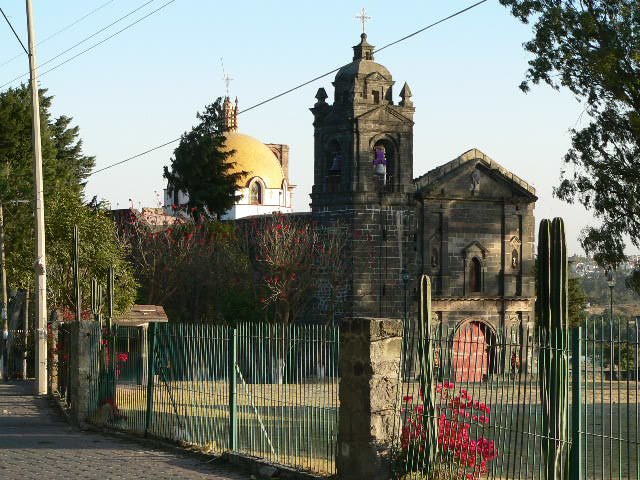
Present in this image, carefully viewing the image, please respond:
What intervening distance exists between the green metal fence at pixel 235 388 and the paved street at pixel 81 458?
44 cm

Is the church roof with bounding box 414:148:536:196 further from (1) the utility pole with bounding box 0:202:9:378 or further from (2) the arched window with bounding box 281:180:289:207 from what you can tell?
(2) the arched window with bounding box 281:180:289:207

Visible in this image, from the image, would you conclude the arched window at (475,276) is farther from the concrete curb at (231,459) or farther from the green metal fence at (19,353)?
the concrete curb at (231,459)

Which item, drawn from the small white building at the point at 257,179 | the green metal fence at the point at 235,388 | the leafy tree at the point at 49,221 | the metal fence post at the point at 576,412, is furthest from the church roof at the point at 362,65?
the metal fence post at the point at 576,412

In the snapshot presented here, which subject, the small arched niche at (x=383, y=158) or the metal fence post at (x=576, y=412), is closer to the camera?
the metal fence post at (x=576, y=412)

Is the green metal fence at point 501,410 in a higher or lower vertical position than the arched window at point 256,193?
lower

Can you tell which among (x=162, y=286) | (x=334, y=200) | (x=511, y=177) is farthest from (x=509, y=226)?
(x=162, y=286)

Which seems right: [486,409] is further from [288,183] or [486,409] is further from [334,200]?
[288,183]

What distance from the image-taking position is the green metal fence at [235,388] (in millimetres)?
13297

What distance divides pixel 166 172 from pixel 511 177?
18.0 m

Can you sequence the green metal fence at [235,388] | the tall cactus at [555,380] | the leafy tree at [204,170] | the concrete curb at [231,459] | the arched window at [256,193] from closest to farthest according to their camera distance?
the tall cactus at [555,380] < the green metal fence at [235,388] < the concrete curb at [231,459] < the leafy tree at [204,170] < the arched window at [256,193]

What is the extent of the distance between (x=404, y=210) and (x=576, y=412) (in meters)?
41.5

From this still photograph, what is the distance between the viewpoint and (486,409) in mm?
11836

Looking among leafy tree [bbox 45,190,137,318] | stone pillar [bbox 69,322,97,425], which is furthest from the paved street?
leafy tree [bbox 45,190,137,318]

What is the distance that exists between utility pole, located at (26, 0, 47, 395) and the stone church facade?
22483mm
